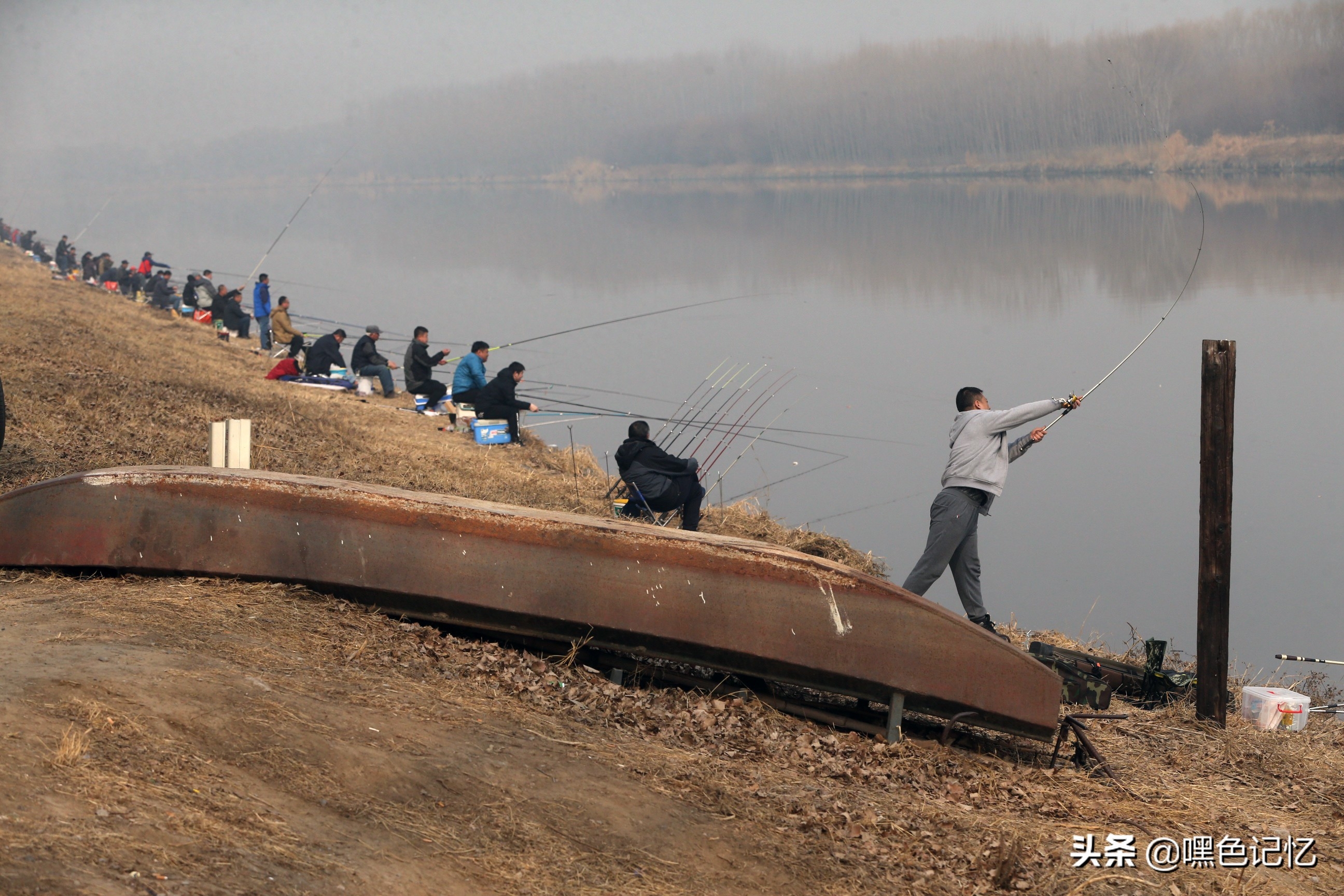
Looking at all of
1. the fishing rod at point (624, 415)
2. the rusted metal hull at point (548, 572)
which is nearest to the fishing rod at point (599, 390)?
the fishing rod at point (624, 415)

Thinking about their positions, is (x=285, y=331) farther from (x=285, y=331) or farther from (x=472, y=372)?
(x=472, y=372)

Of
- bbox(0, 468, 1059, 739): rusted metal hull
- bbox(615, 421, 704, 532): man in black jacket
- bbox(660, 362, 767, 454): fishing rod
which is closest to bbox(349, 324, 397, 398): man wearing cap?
bbox(660, 362, 767, 454): fishing rod

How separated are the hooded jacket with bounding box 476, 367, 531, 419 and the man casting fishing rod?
7.89 m

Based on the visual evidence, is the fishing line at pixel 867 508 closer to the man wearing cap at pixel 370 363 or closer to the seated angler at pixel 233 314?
the man wearing cap at pixel 370 363

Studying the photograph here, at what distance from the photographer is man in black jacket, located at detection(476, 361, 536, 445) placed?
1455 cm

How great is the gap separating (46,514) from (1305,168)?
3831 inches

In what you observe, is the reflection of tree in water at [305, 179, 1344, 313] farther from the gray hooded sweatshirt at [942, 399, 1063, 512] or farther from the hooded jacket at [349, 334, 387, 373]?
the gray hooded sweatshirt at [942, 399, 1063, 512]

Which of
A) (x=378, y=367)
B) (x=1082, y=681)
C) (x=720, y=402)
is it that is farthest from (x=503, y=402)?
(x=1082, y=681)

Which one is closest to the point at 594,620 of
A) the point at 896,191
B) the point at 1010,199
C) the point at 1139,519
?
the point at 1139,519

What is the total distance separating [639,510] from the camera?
422 inches

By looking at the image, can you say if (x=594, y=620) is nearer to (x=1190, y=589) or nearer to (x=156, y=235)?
(x=1190, y=589)

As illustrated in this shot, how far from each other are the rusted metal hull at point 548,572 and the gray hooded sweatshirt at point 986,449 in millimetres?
1643

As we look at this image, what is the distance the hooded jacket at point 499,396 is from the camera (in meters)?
14.5

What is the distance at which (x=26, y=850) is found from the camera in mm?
3389
